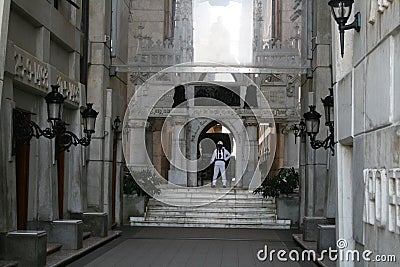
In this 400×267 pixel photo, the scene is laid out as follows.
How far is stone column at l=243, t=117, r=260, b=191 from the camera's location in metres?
26.6

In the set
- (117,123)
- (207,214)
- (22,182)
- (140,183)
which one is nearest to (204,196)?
(207,214)

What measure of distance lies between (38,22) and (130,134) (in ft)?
41.9

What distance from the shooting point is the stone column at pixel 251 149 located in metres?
26.6

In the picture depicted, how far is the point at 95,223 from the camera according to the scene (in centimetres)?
1642

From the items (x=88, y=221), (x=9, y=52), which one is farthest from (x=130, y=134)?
(x=9, y=52)

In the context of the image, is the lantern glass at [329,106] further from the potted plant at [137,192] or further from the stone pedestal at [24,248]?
the potted plant at [137,192]

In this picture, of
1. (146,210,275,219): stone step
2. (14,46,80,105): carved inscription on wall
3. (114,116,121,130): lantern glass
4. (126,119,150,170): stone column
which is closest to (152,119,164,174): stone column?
(126,119,150,170): stone column

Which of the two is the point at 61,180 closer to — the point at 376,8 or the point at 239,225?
the point at 239,225

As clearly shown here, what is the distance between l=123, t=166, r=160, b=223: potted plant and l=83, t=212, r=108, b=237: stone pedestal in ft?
16.8

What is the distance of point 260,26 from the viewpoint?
97.7 ft

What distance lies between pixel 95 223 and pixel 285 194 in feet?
22.1

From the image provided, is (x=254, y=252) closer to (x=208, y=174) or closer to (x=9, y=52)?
(x=9, y=52)

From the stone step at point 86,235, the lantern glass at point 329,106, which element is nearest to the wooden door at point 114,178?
the stone step at point 86,235

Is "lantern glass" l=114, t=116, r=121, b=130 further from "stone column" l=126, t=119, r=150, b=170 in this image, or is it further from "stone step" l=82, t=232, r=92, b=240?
"stone column" l=126, t=119, r=150, b=170
